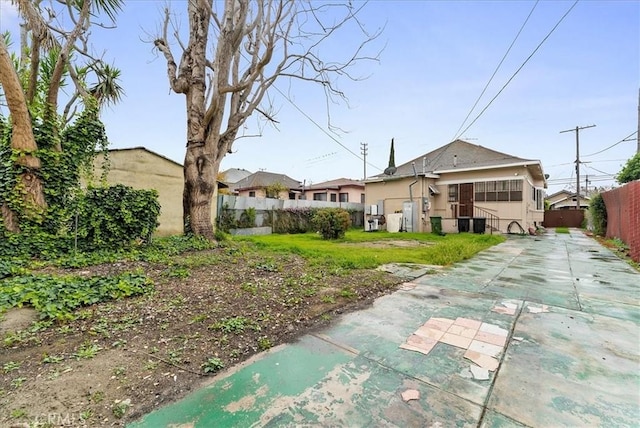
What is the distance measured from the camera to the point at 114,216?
17.7ft

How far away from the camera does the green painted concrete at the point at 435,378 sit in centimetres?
156

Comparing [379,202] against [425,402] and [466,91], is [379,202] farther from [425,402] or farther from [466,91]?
[425,402]

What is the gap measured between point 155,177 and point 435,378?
10.8 meters

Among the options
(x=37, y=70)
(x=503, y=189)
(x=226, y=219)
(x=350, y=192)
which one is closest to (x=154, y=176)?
(x=226, y=219)

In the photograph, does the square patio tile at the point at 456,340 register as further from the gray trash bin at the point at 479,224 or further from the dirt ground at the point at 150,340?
the gray trash bin at the point at 479,224

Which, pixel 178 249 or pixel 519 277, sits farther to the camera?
pixel 178 249

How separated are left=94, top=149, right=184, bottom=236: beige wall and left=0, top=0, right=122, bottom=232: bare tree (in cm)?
253

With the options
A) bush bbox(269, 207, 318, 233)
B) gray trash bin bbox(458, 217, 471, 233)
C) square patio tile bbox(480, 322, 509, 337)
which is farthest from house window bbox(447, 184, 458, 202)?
square patio tile bbox(480, 322, 509, 337)

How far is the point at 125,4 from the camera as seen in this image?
6.55 meters

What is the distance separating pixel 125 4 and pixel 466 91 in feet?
36.7

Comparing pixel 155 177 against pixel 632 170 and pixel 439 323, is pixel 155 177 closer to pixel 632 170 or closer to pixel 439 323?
pixel 439 323

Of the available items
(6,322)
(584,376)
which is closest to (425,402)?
(584,376)

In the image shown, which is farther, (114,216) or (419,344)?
(114,216)

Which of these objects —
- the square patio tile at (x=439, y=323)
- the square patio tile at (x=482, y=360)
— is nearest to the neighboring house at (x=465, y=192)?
the square patio tile at (x=439, y=323)
